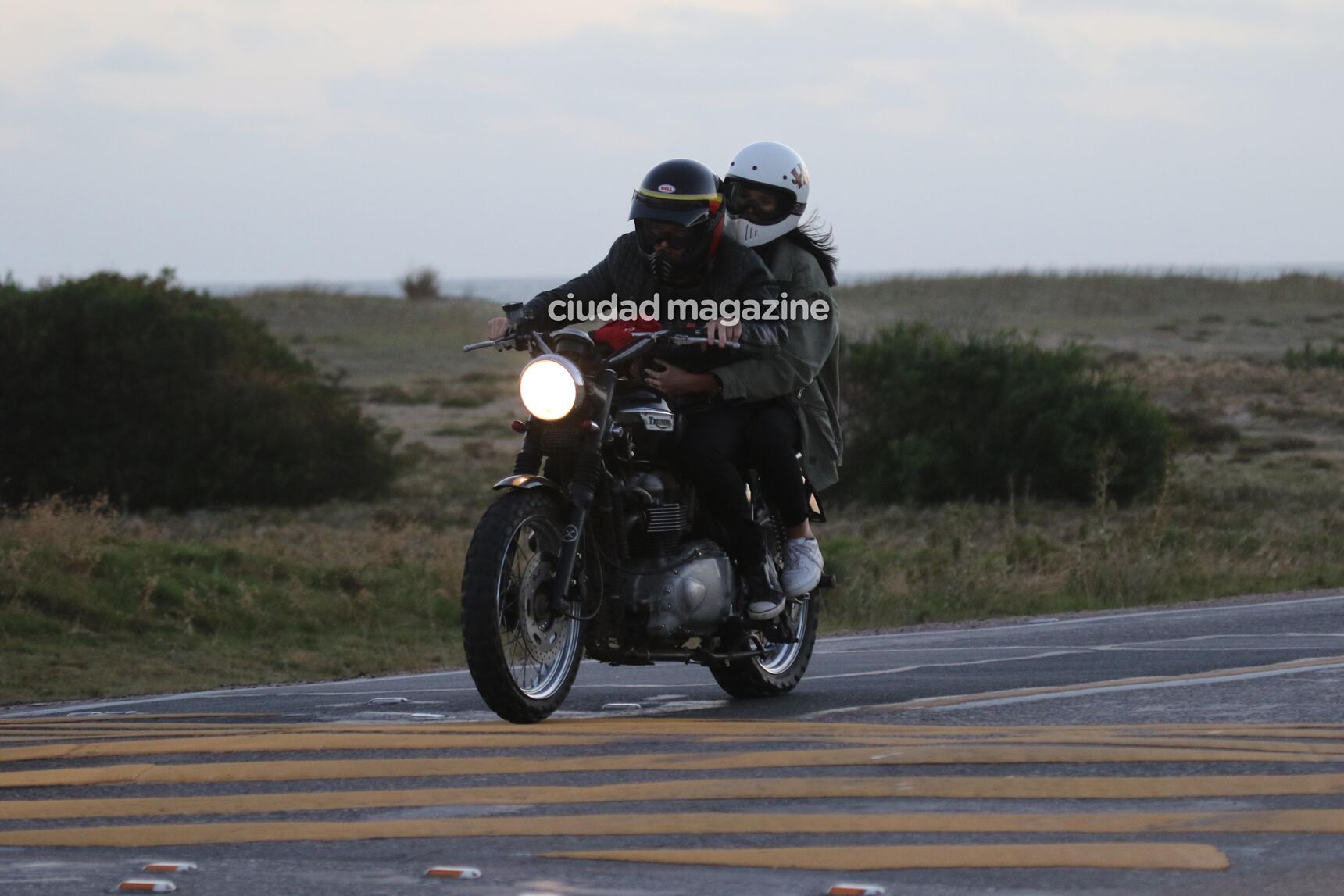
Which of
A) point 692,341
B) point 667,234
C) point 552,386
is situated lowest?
point 552,386

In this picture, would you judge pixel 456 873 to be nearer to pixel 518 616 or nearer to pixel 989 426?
pixel 518 616

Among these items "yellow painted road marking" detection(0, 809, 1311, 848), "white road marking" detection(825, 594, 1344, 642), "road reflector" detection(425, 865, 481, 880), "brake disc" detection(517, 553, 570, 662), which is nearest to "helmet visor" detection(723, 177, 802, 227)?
"brake disc" detection(517, 553, 570, 662)

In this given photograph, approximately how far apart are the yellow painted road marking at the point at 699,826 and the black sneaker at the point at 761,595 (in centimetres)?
266

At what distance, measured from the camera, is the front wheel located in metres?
8.75

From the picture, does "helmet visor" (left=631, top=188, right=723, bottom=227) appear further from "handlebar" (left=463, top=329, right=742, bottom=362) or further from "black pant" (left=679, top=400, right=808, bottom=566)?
"black pant" (left=679, top=400, right=808, bottom=566)

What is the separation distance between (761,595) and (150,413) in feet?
70.8

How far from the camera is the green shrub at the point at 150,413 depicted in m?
27.8

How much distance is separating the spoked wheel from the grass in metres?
5.60

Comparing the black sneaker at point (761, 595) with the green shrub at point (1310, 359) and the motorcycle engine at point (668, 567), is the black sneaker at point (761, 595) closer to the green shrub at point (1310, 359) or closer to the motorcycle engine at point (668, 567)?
the motorcycle engine at point (668, 567)

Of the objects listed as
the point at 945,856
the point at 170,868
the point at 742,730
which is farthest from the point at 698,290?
the point at 170,868

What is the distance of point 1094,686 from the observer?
28.4ft

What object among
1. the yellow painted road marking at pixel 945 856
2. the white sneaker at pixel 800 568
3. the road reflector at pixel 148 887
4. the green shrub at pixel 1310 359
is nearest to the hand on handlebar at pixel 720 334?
the white sneaker at pixel 800 568

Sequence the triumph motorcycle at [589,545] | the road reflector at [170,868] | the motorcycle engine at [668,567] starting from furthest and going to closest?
the motorcycle engine at [668,567]
the triumph motorcycle at [589,545]
the road reflector at [170,868]

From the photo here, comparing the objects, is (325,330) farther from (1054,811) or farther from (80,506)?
(1054,811)
